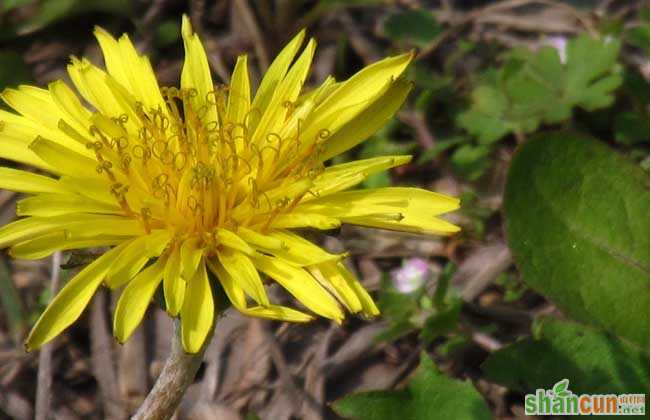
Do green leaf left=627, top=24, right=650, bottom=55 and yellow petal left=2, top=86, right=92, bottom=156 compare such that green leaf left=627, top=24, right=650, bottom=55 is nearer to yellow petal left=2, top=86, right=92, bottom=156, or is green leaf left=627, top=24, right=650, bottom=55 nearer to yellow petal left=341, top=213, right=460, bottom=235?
yellow petal left=341, top=213, right=460, bottom=235

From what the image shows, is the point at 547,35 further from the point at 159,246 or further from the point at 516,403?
the point at 159,246

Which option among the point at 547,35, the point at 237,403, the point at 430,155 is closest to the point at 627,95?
the point at 547,35

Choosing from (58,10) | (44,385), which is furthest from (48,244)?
(58,10)

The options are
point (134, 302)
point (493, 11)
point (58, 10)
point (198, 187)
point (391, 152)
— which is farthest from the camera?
point (493, 11)

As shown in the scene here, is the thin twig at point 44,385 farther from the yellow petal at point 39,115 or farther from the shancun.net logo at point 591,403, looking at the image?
the shancun.net logo at point 591,403

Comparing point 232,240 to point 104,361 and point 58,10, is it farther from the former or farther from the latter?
point 58,10
